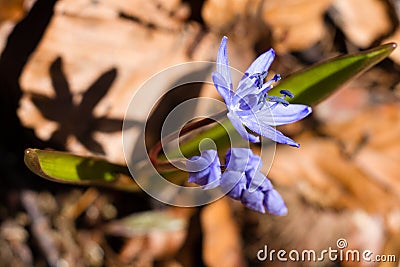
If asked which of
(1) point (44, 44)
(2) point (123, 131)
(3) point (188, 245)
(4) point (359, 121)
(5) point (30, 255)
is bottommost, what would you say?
(3) point (188, 245)

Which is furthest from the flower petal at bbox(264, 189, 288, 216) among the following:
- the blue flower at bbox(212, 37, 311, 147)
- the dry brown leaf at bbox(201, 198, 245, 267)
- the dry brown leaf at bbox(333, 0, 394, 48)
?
the dry brown leaf at bbox(333, 0, 394, 48)

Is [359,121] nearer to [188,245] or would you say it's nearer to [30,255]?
[188,245]

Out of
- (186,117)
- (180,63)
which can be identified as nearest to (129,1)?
(180,63)

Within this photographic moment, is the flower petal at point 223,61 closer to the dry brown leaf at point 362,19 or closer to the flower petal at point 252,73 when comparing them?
the flower petal at point 252,73

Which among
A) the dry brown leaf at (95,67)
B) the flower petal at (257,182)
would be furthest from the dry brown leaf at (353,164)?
the flower petal at (257,182)

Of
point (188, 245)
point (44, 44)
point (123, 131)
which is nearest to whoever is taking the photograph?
point (44, 44)

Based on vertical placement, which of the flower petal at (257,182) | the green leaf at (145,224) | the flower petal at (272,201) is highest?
the flower petal at (257,182)
